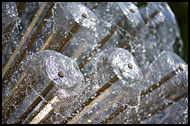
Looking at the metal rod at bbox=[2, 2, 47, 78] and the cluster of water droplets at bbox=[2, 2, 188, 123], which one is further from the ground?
the metal rod at bbox=[2, 2, 47, 78]

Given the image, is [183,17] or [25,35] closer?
[25,35]

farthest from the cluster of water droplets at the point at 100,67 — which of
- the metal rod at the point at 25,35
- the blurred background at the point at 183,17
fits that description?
the blurred background at the point at 183,17

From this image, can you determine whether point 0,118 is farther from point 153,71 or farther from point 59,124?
point 153,71

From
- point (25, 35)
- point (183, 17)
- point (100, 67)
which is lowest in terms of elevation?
point (183, 17)

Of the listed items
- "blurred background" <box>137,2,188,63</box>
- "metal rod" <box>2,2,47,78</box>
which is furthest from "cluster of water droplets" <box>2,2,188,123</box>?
"blurred background" <box>137,2,188,63</box>

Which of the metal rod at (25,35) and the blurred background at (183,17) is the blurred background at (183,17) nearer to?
the blurred background at (183,17)

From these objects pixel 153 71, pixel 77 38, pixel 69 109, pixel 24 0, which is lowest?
pixel 153 71

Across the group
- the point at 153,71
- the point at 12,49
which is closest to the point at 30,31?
the point at 12,49

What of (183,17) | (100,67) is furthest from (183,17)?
(100,67)

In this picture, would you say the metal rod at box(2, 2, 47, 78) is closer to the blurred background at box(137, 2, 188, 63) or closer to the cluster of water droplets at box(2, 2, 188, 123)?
the cluster of water droplets at box(2, 2, 188, 123)

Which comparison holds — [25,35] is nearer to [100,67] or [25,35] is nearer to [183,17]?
[100,67]

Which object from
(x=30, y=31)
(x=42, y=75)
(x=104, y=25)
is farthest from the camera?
(x=104, y=25)
